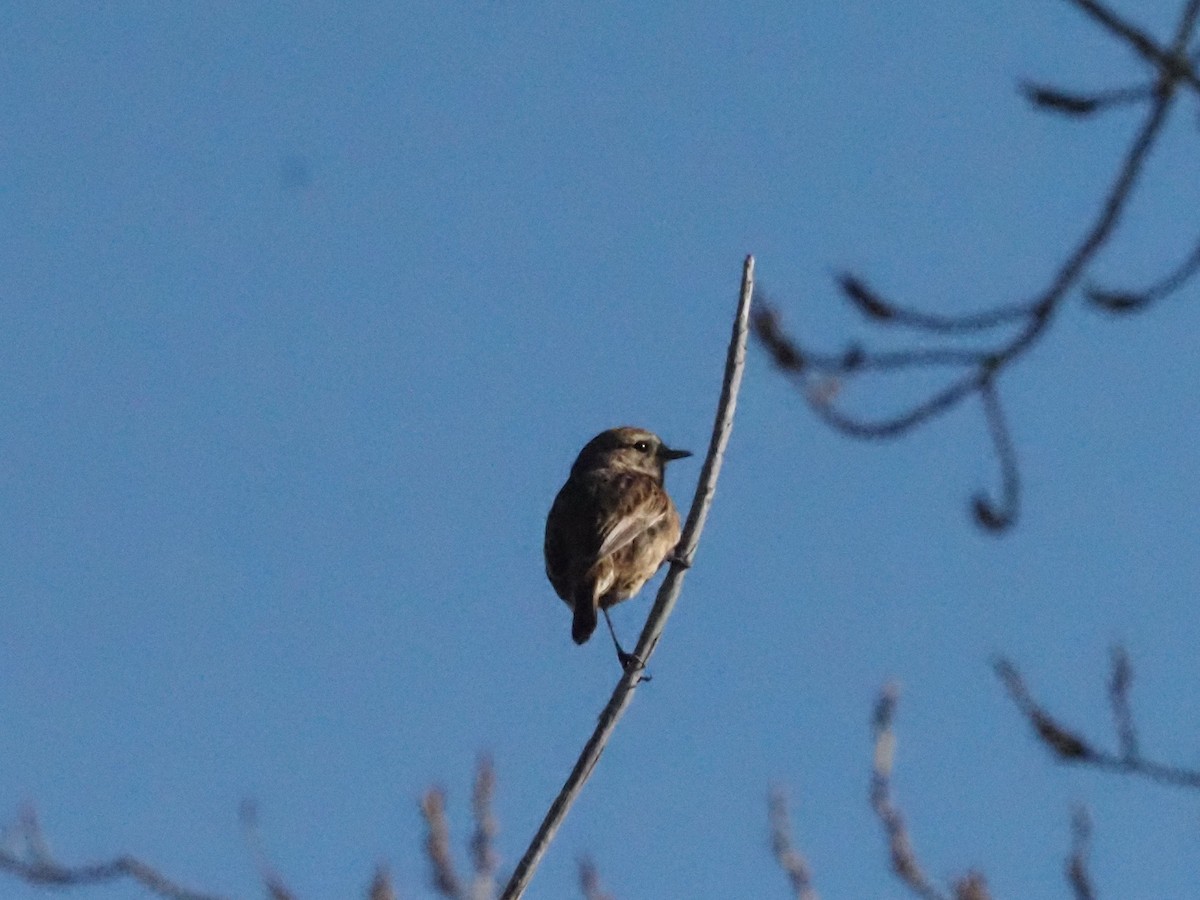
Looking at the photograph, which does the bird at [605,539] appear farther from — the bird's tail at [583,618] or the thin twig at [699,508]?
the thin twig at [699,508]

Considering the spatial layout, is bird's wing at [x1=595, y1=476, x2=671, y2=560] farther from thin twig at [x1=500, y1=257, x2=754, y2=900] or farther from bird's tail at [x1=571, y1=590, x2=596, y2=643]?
thin twig at [x1=500, y1=257, x2=754, y2=900]

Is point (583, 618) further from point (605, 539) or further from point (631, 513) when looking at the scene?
point (631, 513)

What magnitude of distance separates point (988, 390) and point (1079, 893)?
2251mm

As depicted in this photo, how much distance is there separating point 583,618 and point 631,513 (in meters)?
0.88

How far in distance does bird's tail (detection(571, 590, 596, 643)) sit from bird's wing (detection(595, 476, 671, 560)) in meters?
0.27

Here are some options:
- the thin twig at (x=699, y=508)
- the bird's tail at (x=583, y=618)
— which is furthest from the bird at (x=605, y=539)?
the thin twig at (x=699, y=508)

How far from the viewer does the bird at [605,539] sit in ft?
30.6

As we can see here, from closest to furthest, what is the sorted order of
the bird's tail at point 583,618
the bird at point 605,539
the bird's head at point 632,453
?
the bird's tail at point 583,618
the bird at point 605,539
the bird's head at point 632,453

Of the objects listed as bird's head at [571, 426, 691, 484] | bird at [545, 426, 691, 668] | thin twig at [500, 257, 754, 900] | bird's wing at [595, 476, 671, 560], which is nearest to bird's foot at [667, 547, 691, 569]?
thin twig at [500, 257, 754, 900]

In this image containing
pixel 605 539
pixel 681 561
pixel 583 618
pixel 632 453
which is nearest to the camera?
pixel 681 561

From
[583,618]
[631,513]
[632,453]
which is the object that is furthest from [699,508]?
[632,453]

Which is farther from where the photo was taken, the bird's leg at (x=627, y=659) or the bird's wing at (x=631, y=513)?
the bird's wing at (x=631, y=513)

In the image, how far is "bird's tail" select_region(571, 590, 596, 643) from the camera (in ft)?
29.1

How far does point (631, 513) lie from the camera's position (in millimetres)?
9734
